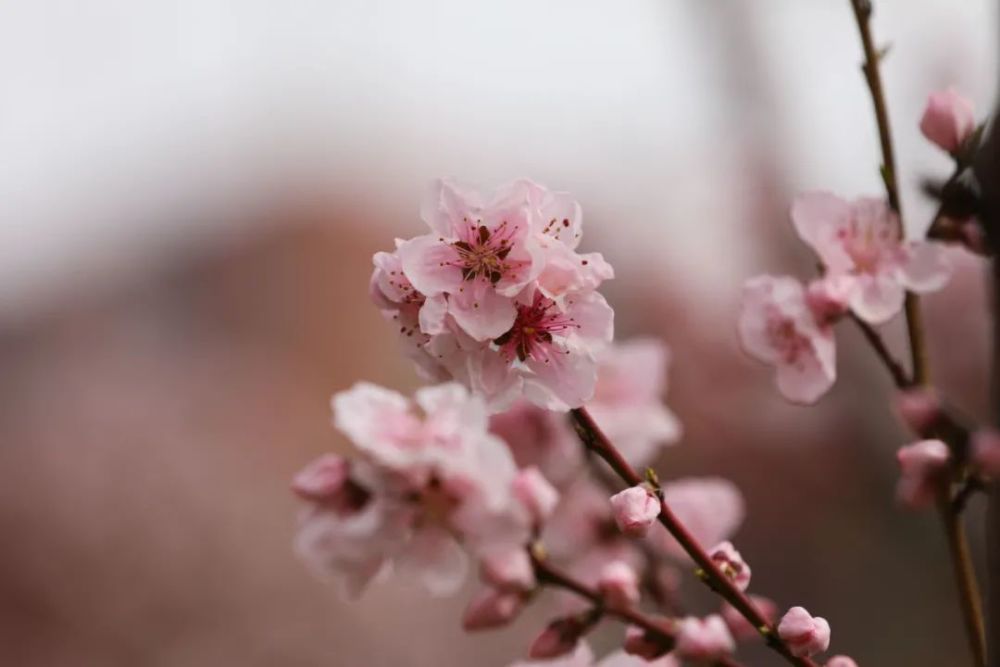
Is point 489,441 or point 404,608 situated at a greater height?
point 489,441

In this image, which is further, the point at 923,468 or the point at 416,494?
the point at 416,494

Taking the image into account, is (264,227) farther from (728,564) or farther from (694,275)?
(728,564)

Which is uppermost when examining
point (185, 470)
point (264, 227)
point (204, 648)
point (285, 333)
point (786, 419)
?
point (264, 227)

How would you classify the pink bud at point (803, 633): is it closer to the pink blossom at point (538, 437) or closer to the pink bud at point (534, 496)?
the pink bud at point (534, 496)

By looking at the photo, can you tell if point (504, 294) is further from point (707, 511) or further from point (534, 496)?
point (707, 511)

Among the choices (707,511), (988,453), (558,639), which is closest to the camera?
(988,453)

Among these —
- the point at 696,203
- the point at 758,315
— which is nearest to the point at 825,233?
the point at 758,315

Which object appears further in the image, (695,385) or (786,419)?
(695,385)

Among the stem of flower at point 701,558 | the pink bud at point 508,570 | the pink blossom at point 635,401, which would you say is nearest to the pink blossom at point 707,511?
the pink blossom at point 635,401

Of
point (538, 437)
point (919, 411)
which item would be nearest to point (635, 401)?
point (538, 437)
